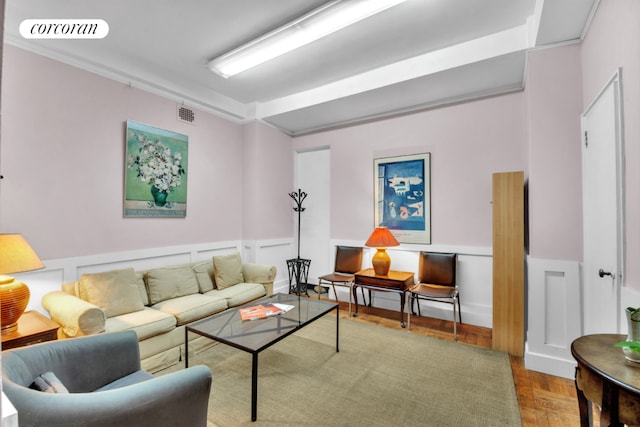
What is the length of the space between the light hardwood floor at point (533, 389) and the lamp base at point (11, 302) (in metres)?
3.12

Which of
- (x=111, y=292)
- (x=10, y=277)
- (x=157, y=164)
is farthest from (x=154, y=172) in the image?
(x=10, y=277)

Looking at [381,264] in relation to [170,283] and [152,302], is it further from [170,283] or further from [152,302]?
[152,302]

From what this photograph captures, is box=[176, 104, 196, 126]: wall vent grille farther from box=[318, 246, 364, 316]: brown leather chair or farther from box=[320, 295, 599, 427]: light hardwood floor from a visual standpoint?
box=[320, 295, 599, 427]: light hardwood floor

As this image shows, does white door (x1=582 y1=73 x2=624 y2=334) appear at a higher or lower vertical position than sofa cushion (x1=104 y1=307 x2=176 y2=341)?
higher

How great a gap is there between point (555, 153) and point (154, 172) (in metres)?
3.91

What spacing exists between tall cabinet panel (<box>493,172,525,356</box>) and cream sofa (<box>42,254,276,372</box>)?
8.28 ft

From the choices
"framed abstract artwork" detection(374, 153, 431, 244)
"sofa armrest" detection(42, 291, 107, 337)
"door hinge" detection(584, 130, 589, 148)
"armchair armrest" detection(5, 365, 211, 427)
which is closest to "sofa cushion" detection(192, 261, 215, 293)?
"sofa armrest" detection(42, 291, 107, 337)

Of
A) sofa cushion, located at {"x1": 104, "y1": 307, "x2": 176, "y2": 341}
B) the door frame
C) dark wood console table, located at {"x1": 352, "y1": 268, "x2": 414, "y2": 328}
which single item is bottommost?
sofa cushion, located at {"x1": 104, "y1": 307, "x2": 176, "y2": 341}

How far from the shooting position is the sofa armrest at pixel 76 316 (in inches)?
84.7

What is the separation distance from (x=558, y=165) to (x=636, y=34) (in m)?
1.13

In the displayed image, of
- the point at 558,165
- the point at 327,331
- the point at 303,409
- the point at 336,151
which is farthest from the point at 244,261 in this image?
the point at 558,165

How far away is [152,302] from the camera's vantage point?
3.02 meters

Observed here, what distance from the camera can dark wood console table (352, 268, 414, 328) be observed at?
11.3ft

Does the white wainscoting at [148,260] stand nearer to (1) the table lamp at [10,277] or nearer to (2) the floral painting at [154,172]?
(2) the floral painting at [154,172]
